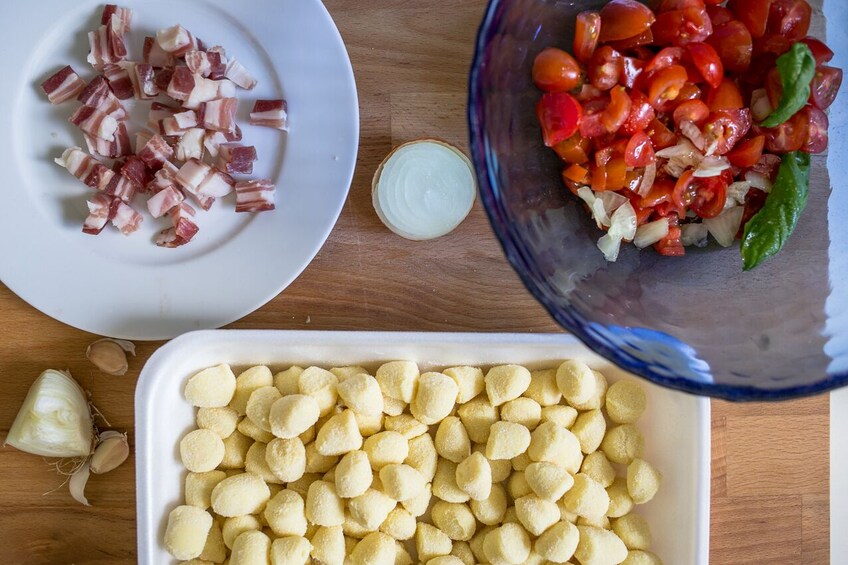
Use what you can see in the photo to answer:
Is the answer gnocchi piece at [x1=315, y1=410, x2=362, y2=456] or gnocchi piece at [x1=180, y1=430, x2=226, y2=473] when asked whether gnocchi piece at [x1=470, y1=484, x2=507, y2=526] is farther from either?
gnocchi piece at [x1=180, y1=430, x2=226, y2=473]

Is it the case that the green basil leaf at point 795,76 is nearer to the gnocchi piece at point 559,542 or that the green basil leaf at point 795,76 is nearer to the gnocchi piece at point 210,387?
the gnocchi piece at point 559,542

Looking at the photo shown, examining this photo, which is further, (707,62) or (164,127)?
(164,127)

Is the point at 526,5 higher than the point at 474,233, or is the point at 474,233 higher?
the point at 526,5

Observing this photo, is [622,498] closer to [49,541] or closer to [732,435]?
[732,435]

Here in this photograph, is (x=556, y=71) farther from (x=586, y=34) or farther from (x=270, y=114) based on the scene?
(x=270, y=114)

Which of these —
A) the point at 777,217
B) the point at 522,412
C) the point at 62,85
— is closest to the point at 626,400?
the point at 522,412

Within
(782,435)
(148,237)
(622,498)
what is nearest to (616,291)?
(622,498)
